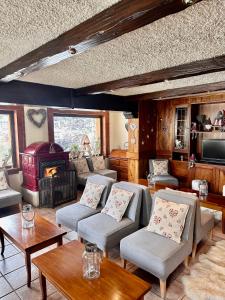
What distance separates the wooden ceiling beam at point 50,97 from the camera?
296 cm

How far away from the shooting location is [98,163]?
232 inches

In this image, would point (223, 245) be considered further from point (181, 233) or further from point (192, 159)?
point (192, 159)

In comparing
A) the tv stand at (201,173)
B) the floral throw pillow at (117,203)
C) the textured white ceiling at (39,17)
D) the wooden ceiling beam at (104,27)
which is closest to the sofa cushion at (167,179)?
the tv stand at (201,173)

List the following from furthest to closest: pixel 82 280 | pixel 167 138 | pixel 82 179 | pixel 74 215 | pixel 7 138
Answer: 1. pixel 167 138
2. pixel 82 179
3. pixel 7 138
4. pixel 74 215
5. pixel 82 280

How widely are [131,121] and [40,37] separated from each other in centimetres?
398

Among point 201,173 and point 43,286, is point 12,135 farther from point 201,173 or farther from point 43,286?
point 201,173

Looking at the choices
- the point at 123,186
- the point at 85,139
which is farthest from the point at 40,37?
the point at 85,139

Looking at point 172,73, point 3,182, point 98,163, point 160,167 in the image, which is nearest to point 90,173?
point 98,163

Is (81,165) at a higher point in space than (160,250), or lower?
higher

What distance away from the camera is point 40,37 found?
1579 millimetres

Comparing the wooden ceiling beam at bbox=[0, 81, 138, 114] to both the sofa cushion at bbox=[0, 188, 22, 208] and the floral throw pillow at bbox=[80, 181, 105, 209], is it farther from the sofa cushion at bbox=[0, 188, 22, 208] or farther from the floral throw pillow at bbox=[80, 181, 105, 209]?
the sofa cushion at bbox=[0, 188, 22, 208]

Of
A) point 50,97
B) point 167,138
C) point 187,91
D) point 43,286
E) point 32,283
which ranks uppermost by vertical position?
point 187,91

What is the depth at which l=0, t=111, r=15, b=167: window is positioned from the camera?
15.1 feet

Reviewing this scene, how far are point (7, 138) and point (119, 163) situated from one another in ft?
9.71
